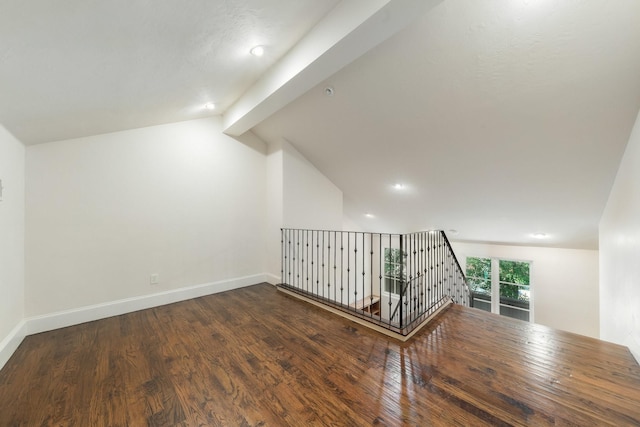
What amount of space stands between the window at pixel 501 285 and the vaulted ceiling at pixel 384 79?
2.72 meters

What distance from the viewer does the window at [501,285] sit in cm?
620

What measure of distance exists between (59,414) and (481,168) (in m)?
4.68

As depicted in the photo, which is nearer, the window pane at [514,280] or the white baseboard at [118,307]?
the white baseboard at [118,307]

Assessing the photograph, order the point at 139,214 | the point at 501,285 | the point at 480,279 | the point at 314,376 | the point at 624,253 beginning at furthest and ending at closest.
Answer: the point at 480,279 → the point at 501,285 → the point at 139,214 → the point at 624,253 → the point at 314,376

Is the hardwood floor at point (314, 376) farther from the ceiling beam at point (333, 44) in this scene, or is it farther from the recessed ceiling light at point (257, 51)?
the recessed ceiling light at point (257, 51)

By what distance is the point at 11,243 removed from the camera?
7.75 ft

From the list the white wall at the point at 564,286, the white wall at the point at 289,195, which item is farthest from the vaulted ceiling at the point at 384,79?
the white wall at the point at 564,286

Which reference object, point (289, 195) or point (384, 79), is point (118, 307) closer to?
point (289, 195)

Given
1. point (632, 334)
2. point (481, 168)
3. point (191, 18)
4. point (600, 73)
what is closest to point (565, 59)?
point (600, 73)

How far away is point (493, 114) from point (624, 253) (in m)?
1.92

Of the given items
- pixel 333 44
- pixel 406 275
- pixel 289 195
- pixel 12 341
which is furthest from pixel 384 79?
pixel 12 341

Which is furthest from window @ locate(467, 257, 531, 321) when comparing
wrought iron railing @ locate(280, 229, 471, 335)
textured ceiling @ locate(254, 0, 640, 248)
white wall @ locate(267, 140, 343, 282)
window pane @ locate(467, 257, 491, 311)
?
white wall @ locate(267, 140, 343, 282)

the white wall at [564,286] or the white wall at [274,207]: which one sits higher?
the white wall at [274,207]

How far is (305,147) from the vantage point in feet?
14.6
